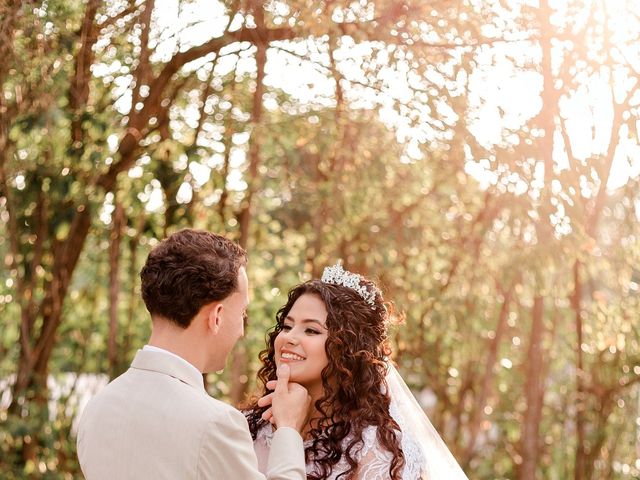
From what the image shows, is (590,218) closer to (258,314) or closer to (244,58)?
(244,58)

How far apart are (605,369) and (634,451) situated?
2.14 ft

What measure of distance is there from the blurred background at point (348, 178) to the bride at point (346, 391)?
148 cm

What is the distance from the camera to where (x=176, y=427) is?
2215mm

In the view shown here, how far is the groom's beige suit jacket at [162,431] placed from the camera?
2203mm

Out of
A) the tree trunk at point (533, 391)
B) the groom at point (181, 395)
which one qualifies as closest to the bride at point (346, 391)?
the groom at point (181, 395)

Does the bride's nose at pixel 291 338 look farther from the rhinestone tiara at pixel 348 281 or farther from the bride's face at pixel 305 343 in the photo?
the rhinestone tiara at pixel 348 281

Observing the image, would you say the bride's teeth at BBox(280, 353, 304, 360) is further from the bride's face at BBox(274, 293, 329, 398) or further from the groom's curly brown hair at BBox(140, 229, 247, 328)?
the groom's curly brown hair at BBox(140, 229, 247, 328)

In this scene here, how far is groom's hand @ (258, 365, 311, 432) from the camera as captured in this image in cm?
270

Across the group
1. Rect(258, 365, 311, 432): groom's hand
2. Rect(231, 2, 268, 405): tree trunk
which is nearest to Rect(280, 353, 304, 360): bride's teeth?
Rect(258, 365, 311, 432): groom's hand

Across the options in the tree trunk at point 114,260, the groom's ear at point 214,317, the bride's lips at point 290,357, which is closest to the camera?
the groom's ear at point 214,317

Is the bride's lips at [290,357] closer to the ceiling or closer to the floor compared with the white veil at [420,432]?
closer to the ceiling

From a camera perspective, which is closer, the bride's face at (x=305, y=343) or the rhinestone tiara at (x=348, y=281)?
the bride's face at (x=305, y=343)

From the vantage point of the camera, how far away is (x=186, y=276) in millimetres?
2309

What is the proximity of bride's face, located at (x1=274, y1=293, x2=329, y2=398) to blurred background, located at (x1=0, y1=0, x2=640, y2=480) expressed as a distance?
5.08 ft
